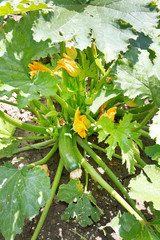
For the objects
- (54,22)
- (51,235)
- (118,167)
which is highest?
(54,22)

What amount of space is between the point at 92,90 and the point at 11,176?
36.8 inches

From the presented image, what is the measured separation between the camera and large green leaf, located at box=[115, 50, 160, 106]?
1.47 meters

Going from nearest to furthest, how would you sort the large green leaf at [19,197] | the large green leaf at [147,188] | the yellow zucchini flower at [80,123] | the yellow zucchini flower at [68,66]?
1. the large green leaf at [147,188]
2. the large green leaf at [19,197]
3. the yellow zucchini flower at [68,66]
4. the yellow zucchini flower at [80,123]

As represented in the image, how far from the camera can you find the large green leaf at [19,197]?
4.58ft

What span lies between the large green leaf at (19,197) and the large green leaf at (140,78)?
0.74 metres

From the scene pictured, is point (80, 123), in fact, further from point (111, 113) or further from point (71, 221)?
point (71, 221)

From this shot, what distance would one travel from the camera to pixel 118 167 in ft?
6.81

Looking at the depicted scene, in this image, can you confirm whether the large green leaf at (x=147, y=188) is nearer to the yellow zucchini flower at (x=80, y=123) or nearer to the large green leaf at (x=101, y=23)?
the yellow zucchini flower at (x=80, y=123)

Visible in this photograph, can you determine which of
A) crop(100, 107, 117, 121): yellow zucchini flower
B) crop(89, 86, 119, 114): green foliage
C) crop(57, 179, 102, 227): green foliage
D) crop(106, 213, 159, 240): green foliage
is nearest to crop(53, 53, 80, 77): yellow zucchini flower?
crop(89, 86, 119, 114): green foliage

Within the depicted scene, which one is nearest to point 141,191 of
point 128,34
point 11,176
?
point 11,176

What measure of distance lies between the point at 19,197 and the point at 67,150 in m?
0.52

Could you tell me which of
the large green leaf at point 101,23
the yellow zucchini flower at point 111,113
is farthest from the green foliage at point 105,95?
the large green leaf at point 101,23

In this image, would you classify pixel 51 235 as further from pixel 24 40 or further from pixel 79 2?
pixel 79 2

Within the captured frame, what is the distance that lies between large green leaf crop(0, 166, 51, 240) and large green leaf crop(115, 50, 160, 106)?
0.74 metres
